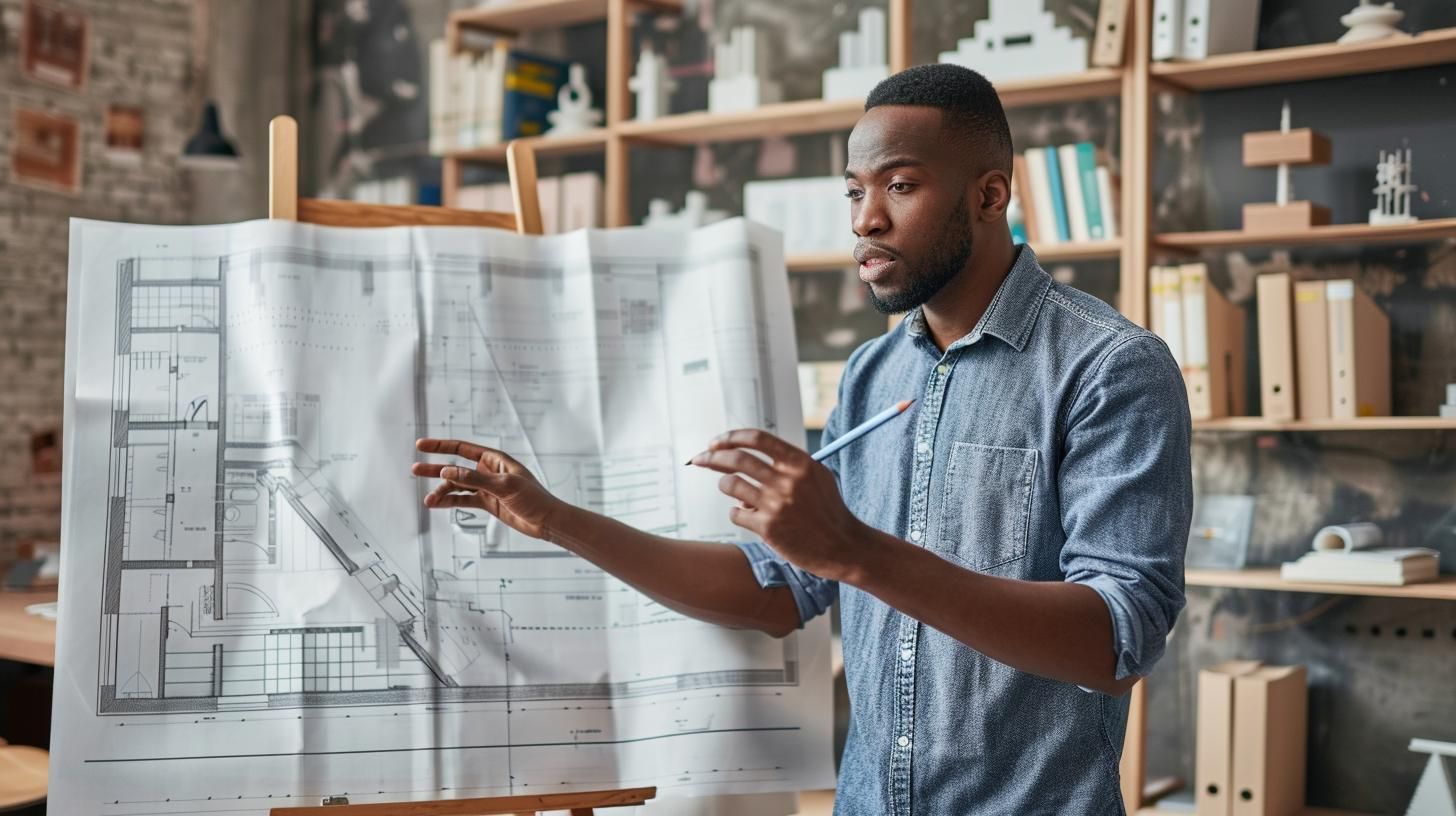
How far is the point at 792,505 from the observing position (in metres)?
1.15

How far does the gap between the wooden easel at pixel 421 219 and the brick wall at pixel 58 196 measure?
2.54 metres

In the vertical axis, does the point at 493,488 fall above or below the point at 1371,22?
below

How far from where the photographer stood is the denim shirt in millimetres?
1304

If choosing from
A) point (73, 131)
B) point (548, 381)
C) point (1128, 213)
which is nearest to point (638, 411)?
point (548, 381)

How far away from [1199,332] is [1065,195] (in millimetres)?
478

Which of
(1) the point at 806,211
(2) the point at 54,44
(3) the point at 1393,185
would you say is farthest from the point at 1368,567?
(2) the point at 54,44

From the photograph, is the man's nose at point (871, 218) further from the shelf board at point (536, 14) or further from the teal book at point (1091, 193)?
the shelf board at point (536, 14)

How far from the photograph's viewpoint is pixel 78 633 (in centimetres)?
156

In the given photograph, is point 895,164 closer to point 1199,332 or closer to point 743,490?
point 743,490

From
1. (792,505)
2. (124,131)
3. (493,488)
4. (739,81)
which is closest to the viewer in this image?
(792,505)

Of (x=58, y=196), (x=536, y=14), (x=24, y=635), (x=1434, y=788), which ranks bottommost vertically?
(x=1434, y=788)

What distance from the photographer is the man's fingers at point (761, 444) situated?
1.16 meters

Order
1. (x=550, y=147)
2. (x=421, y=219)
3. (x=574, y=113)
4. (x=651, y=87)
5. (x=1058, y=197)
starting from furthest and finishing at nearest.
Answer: (x=550, y=147)
(x=574, y=113)
(x=651, y=87)
(x=1058, y=197)
(x=421, y=219)

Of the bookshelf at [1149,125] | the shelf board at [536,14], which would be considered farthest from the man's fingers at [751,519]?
the shelf board at [536,14]
